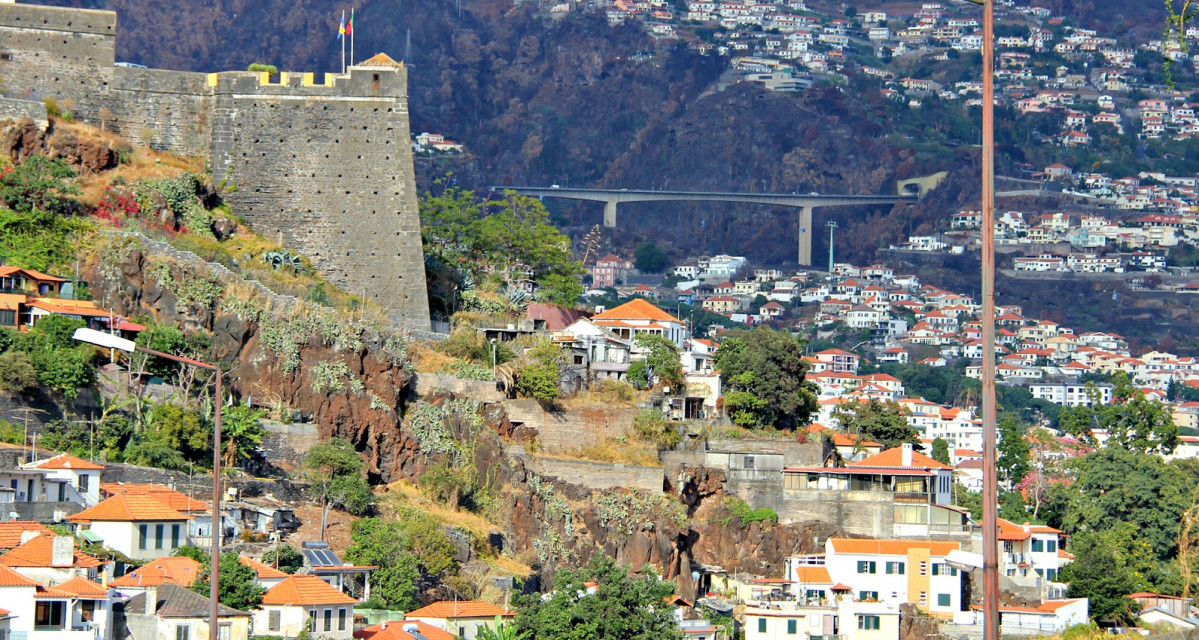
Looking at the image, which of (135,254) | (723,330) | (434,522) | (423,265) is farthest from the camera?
(723,330)

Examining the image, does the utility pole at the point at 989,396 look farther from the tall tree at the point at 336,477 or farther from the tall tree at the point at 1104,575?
the tall tree at the point at 1104,575

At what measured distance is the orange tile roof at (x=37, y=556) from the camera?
44375 mm

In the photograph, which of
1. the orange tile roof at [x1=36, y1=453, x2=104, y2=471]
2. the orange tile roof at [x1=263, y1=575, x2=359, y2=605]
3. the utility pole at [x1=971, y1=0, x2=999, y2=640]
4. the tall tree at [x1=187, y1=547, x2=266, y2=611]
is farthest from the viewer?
the orange tile roof at [x1=36, y1=453, x2=104, y2=471]

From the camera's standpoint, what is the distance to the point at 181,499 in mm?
51938

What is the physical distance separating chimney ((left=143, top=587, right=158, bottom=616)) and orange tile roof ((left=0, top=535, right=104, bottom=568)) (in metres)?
1.83

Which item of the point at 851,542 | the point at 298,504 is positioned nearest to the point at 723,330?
the point at 851,542

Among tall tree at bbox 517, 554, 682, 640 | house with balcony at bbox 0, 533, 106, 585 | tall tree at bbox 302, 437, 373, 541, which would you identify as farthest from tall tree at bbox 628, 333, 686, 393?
house with balcony at bbox 0, 533, 106, 585

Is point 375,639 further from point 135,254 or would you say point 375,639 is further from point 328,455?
point 135,254

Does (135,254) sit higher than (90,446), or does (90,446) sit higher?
(135,254)

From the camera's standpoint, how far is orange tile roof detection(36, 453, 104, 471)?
51156 millimetres

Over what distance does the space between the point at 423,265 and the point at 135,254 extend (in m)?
8.61

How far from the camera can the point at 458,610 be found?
171 feet

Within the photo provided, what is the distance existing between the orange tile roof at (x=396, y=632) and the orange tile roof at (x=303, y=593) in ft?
2.75

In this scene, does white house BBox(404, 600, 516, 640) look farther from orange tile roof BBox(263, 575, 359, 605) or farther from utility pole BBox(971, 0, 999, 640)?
utility pole BBox(971, 0, 999, 640)
